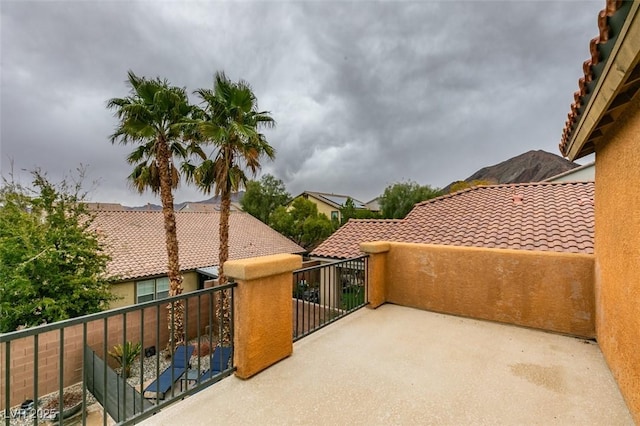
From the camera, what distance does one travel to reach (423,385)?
2611mm

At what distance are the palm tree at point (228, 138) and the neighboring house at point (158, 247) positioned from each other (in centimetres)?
477

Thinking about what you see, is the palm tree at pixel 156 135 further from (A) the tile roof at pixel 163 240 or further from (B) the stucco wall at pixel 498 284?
(B) the stucco wall at pixel 498 284

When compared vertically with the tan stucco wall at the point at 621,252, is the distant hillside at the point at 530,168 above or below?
above

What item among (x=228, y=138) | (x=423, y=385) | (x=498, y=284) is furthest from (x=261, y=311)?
(x=228, y=138)

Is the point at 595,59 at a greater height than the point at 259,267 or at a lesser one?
greater

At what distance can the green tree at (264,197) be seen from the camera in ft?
100

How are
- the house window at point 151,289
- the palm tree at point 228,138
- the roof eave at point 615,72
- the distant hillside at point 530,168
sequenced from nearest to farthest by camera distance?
the roof eave at point 615,72, the palm tree at point 228,138, the house window at point 151,289, the distant hillside at point 530,168

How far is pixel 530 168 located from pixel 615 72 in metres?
89.8

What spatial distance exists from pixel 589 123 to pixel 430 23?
25.4 feet

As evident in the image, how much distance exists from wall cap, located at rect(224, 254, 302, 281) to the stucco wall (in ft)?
8.33

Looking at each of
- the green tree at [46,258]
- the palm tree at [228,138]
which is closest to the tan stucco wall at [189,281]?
the green tree at [46,258]

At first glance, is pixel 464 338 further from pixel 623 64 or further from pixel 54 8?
pixel 54 8

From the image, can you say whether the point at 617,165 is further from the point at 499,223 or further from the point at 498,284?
the point at 499,223

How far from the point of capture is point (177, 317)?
10555mm
